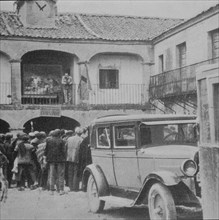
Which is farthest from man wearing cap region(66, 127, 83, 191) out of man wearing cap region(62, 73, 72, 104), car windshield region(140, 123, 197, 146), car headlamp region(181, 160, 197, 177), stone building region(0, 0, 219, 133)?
man wearing cap region(62, 73, 72, 104)

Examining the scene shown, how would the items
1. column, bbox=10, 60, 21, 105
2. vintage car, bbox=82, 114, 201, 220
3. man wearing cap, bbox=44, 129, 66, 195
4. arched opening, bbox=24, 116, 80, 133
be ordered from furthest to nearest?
arched opening, bbox=24, 116, 80, 133 < column, bbox=10, 60, 21, 105 < man wearing cap, bbox=44, 129, 66, 195 < vintage car, bbox=82, 114, 201, 220

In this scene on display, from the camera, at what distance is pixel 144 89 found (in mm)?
22953

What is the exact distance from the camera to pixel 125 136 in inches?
311

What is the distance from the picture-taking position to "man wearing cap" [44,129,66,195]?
1091 cm

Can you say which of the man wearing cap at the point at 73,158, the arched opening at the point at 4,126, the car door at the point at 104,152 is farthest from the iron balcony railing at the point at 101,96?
the car door at the point at 104,152

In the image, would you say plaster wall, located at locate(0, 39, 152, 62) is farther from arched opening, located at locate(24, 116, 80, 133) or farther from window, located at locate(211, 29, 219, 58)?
window, located at locate(211, 29, 219, 58)

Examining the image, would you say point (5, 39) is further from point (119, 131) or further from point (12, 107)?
point (119, 131)

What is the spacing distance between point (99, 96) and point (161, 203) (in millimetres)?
16706

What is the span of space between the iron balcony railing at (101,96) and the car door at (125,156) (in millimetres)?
14512

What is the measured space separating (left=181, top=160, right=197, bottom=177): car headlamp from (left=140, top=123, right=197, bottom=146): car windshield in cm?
86

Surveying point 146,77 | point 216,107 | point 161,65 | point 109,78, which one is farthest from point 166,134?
point 109,78

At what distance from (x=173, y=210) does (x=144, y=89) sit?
54.7 ft

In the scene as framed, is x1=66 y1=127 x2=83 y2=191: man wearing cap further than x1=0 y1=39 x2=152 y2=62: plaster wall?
No

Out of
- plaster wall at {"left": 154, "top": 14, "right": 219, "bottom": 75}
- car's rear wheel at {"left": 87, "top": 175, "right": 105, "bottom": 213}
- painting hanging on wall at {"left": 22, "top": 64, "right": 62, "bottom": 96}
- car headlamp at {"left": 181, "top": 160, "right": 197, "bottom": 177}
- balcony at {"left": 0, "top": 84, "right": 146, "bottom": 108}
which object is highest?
plaster wall at {"left": 154, "top": 14, "right": 219, "bottom": 75}
